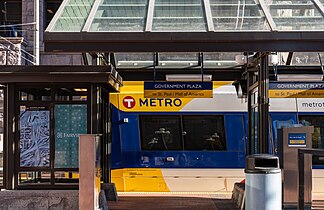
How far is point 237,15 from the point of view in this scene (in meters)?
9.66

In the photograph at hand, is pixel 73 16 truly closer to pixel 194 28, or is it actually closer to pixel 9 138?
pixel 194 28

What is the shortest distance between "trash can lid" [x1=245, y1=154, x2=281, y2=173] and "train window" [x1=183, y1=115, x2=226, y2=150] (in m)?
6.24

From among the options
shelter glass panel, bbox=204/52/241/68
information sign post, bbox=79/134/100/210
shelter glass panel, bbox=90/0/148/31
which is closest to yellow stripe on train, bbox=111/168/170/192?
shelter glass panel, bbox=204/52/241/68

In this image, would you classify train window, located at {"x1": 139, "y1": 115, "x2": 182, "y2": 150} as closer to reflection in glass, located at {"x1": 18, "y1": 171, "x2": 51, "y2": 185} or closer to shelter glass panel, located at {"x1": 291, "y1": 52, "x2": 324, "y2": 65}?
shelter glass panel, located at {"x1": 291, "y1": 52, "x2": 324, "y2": 65}

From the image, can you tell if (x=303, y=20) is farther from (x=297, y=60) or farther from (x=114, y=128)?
(x=114, y=128)

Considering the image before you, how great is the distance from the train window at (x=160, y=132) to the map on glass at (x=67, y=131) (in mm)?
4230

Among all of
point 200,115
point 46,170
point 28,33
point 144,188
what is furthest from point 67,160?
point 28,33

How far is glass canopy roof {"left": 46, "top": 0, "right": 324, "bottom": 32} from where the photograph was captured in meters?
9.20

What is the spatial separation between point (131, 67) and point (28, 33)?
1210 centimetres

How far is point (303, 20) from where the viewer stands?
9.44 metres

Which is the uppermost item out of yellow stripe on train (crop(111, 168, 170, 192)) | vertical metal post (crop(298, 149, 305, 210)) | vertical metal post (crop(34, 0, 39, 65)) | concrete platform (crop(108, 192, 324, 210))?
vertical metal post (crop(34, 0, 39, 65))

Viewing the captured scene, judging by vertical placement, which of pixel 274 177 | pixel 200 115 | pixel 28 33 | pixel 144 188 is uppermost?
pixel 28 33

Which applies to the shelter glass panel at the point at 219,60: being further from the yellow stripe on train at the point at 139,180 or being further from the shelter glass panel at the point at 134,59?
the yellow stripe on train at the point at 139,180

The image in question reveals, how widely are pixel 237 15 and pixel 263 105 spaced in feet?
7.72
